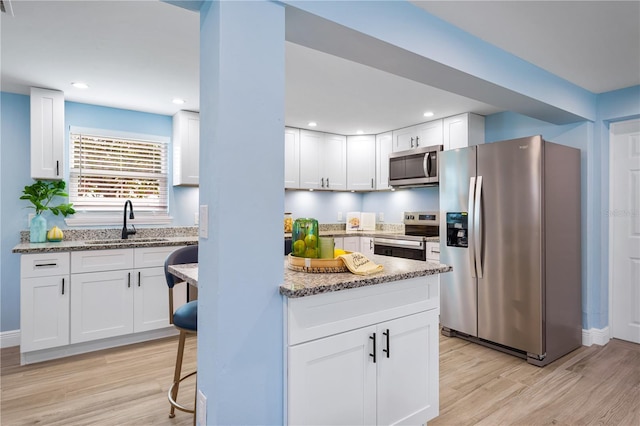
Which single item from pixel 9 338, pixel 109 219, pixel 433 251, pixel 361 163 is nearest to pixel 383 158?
pixel 361 163

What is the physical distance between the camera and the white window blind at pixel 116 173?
149 inches

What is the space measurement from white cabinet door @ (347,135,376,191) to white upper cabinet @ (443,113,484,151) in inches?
48.2

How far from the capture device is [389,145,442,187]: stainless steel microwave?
4.25 meters

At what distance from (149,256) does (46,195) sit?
1.15 m

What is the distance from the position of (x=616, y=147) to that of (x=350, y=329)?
11.6 feet

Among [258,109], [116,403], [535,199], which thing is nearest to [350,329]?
[258,109]

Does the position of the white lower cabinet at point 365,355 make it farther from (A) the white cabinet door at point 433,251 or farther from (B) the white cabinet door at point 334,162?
(B) the white cabinet door at point 334,162

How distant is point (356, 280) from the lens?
1.62 metres

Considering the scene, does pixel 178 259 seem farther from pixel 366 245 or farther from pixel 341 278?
pixel 366 245

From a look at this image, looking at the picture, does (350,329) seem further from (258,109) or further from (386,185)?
(386,185)

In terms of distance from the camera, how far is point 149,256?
138 inches

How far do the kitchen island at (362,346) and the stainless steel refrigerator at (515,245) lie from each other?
56.5 inches

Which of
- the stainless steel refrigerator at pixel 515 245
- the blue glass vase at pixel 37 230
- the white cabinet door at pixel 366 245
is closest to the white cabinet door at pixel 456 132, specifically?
the stainless steel refrigerator at pixel 515 245

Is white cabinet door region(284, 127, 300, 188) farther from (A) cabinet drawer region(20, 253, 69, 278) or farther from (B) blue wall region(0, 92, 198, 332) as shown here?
(A) cabinet drawer region(20, 253, 69, 278)
